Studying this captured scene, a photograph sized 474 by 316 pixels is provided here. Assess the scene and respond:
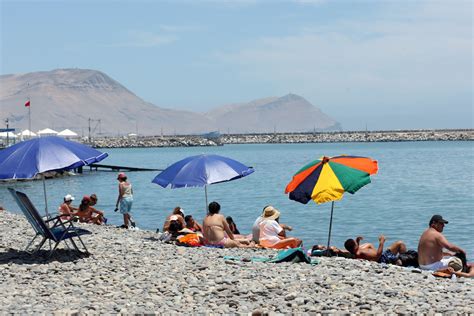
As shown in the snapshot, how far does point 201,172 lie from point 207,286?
458cm

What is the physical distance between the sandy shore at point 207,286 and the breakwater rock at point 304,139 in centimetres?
15503

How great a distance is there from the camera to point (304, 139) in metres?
192

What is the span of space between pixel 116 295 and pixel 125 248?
304 centimetres

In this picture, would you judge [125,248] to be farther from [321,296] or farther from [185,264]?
[321,296]

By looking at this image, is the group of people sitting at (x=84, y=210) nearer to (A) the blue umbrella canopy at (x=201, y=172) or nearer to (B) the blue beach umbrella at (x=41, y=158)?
(A) the blue umbrella canopy at (x=201, y=172)

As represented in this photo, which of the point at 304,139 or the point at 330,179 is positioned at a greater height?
the point at 304,139

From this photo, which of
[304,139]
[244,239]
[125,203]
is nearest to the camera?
[244,239]

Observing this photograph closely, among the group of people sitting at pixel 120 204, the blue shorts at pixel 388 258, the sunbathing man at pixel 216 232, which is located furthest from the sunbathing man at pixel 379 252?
the group of people sitting at pixel 120 204

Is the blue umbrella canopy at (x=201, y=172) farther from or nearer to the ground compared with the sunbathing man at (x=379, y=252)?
farther from the ground

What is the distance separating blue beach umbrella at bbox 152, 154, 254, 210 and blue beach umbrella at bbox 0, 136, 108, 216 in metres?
2.40

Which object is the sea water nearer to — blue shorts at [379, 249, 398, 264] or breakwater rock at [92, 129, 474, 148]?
blue shorts at [379, 249, 398, 264]

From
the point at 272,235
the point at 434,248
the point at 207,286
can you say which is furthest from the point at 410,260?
the point at 207,286

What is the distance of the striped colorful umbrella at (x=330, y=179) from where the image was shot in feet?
33.3

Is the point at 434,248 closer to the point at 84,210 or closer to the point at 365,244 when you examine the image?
the point at 365,244
